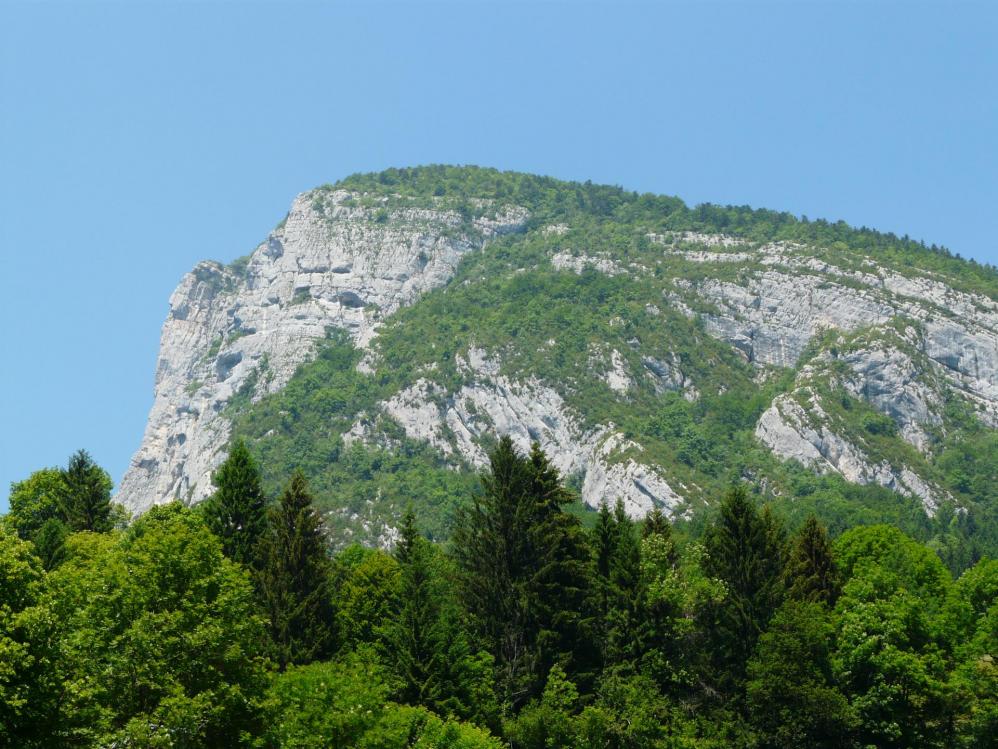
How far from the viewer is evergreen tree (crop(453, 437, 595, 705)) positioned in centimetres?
5991

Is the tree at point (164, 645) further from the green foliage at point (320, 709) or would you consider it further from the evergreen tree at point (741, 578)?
the evergreen tree at point (741, 578)

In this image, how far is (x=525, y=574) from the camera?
62.4 metres

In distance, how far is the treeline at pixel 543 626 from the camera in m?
44.5

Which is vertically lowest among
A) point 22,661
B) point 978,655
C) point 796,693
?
point 22,661

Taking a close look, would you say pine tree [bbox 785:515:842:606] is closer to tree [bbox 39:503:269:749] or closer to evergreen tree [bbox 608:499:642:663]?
evergreen tree [bbox 608:499:642:663]

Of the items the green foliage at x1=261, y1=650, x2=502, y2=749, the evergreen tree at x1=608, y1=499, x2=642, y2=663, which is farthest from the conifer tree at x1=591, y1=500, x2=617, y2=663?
the green foliage at x1=261, y1=650, x2=502, y2=749

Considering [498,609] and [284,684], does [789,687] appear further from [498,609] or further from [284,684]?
[284,684]

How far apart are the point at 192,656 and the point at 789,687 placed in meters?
30.7

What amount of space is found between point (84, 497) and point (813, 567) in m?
48.2

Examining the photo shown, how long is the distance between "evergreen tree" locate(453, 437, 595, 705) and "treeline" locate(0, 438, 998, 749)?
0.12m

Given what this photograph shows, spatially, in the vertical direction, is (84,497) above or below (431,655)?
above

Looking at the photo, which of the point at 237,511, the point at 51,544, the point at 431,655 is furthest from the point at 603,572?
the point at 51,544

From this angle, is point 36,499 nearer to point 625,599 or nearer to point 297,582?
point 297,582

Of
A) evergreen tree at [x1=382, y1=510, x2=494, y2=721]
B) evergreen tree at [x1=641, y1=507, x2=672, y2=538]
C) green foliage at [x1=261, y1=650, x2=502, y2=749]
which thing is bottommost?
green foliage at [x1=261, y1=650, x2=502, y2=749]
